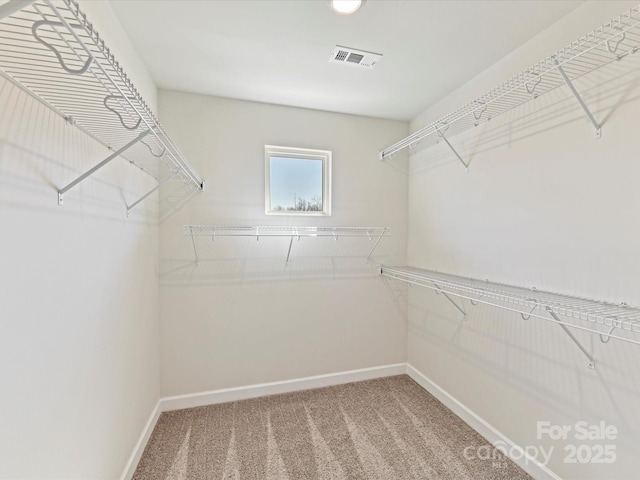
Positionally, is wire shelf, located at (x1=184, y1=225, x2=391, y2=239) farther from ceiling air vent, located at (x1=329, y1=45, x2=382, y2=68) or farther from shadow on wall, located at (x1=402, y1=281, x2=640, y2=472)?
ceiling air vent, located at (x1=329, y1=45, x2=382, y2=68)

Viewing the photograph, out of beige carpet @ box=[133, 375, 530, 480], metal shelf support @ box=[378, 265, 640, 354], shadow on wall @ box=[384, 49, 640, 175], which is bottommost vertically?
beige carpet @ box=[133, 375, 530, 480]

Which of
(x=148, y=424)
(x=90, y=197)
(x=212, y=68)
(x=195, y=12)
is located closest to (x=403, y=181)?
(x=212, y=68)

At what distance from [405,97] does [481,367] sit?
2073 millimetres

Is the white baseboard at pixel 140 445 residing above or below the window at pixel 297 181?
below

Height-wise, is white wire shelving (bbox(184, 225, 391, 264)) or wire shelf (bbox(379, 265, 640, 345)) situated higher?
white wire shelving (bbox(184, 225, 391, 264))

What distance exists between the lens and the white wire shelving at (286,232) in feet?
7.27

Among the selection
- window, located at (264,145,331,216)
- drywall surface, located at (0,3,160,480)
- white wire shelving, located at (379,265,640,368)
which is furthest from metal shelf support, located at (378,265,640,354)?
drywall surface, located at (0,3,160,480)

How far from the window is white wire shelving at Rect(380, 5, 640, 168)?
91cm

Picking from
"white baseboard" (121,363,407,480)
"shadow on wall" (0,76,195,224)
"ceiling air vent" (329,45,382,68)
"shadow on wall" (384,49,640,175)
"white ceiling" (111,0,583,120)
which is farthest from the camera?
"white baseboard" (121,363,407,480)

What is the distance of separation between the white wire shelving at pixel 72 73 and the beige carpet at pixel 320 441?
1.67 m

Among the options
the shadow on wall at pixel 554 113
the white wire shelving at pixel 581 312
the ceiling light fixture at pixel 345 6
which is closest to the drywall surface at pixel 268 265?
the shadow on wall at pixel 554 113

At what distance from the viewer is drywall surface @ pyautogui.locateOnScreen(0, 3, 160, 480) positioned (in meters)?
0.78

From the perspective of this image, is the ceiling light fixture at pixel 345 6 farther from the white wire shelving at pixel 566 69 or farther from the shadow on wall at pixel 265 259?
the shadow on wall at pixel 265 259

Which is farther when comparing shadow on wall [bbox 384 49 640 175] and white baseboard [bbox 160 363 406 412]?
white baseboard [bbox 160 363 406 412]
